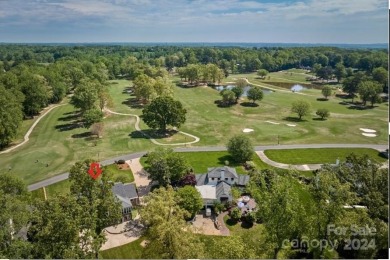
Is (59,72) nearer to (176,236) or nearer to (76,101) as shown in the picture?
(76,101)

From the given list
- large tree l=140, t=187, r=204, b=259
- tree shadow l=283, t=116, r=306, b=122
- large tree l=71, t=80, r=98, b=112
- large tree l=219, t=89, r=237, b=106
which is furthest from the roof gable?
large tree l=219, t=89, r=237, b=106

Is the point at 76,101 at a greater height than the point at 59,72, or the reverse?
the point at 59,72

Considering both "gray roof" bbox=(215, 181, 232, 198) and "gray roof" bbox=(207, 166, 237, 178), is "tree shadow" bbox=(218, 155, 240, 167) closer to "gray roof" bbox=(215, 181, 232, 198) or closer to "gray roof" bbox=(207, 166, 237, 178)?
"gray roof" bbox=(207, 166, 237, 178)

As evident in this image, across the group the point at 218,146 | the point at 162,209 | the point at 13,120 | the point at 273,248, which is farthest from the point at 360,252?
the point at 13,120

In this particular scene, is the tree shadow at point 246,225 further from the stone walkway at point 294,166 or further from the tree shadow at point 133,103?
the tree shadow at point 133,103

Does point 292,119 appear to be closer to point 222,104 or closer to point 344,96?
point 222,104

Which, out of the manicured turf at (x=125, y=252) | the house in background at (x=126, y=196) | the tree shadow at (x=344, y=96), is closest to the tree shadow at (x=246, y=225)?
the manicured turf at (x=125, y=252)

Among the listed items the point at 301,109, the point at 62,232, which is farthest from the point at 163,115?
the point at 62,232
